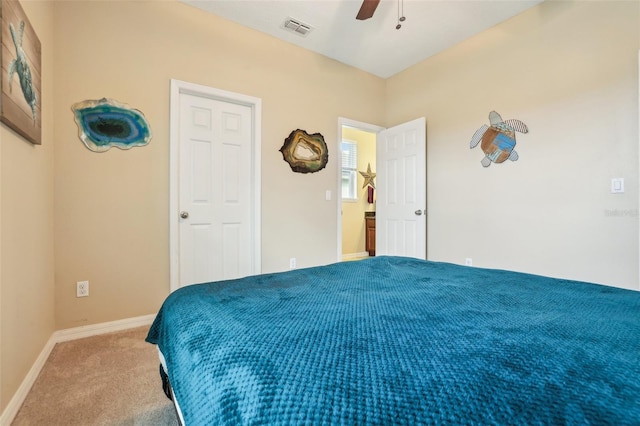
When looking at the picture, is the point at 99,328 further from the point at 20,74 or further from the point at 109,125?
the point at 20,74

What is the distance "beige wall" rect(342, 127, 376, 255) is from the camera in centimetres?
583

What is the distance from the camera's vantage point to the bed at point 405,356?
49 centimetres

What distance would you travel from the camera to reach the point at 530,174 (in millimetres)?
2762

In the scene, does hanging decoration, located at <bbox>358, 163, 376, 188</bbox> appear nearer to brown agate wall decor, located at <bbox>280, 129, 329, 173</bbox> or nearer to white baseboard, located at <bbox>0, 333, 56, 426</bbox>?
brown agate wall decor, located at <bbox>280, 129, 329, 173</bbox>

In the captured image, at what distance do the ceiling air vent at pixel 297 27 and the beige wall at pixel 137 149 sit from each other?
257mm

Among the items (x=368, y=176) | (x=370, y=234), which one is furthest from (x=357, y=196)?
(x=370, y=234)

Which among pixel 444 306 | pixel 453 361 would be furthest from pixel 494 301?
pixel 453 361

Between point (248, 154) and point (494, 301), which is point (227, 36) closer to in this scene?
point (248, 154)

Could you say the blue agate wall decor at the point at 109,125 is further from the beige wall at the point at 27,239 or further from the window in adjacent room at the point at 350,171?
the window in adjacent room at the point at 350,171

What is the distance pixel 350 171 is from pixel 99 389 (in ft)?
16.5

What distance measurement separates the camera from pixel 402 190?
149 inches

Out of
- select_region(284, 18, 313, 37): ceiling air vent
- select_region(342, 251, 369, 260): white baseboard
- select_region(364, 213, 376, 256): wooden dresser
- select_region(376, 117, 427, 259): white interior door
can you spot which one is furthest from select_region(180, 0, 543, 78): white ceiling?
select_region(342, 251, 369, 260): white baseboard

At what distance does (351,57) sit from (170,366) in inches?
145

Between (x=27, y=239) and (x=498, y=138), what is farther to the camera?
(x=498, y=138)
